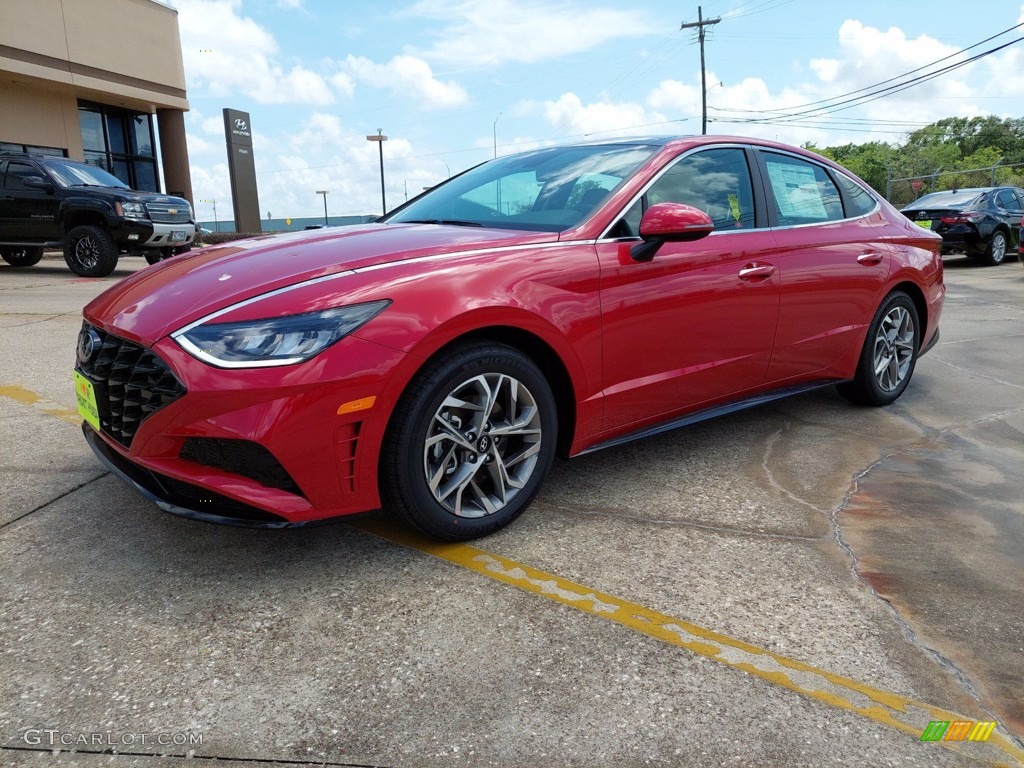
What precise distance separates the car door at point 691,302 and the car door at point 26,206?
11.8 metres

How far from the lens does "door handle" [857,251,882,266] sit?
14.1 feet

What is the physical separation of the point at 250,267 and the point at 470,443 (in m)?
0.97

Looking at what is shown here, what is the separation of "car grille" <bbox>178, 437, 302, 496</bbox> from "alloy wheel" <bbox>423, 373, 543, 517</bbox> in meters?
0.47

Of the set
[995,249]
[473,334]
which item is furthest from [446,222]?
[995,249]

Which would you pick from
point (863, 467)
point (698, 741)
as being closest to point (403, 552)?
point (698, 741)

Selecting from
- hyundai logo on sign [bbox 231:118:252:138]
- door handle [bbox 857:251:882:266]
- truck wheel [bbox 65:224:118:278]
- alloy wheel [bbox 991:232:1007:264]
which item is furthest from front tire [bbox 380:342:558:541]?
hyundai logo on sign [bbox 231:118:252:138]

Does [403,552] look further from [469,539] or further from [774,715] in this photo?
[774,715]

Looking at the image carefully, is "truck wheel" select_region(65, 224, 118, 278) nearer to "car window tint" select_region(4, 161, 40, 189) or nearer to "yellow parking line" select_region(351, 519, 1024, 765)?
"car window tint" select_region(4, 161, 40, 189)

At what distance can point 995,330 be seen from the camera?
7605 mm

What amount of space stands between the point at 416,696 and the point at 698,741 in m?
0.70

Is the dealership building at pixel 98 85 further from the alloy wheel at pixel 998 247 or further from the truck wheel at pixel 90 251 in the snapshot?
the alloy wheel at pixel 998 247

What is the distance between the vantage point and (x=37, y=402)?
4.66m

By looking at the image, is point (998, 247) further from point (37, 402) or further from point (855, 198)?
point (37, 402)

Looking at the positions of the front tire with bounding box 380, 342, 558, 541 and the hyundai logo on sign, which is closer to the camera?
the front tire with bounding box 380, 342, 558, 541
